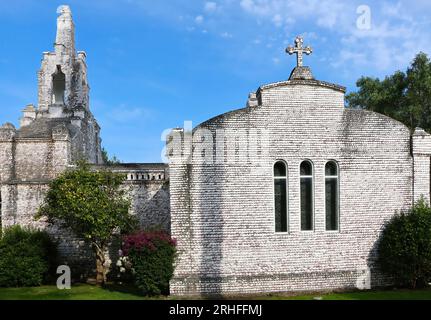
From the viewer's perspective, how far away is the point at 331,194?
15766 millimetres

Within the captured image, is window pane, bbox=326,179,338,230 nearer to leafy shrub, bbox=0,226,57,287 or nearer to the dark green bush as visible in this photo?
the dark green bush

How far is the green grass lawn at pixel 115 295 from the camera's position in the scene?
47.1 ft

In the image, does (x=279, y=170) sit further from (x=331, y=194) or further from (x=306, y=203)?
(x=331, y=194)

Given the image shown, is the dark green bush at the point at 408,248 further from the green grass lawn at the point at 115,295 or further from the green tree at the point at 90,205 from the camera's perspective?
the green tree at the point at 90,205

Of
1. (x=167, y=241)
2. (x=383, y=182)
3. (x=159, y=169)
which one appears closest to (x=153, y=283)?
(x=167, y=241)

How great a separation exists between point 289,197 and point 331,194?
1719 millimetres

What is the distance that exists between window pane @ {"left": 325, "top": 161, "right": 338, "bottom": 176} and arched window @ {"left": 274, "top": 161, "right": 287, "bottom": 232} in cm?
165

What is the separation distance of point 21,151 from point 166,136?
1015cm

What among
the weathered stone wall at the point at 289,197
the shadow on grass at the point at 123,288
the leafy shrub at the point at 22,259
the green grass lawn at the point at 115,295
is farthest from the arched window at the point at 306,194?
the leafy shrub at the point at 22,259

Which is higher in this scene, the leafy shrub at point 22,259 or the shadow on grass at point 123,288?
the leafy shrub at point 22,259

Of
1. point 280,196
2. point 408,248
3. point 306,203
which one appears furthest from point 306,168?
point 408,248

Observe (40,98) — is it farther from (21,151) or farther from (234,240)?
(234,240)

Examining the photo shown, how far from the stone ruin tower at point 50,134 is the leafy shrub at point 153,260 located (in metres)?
7.93
